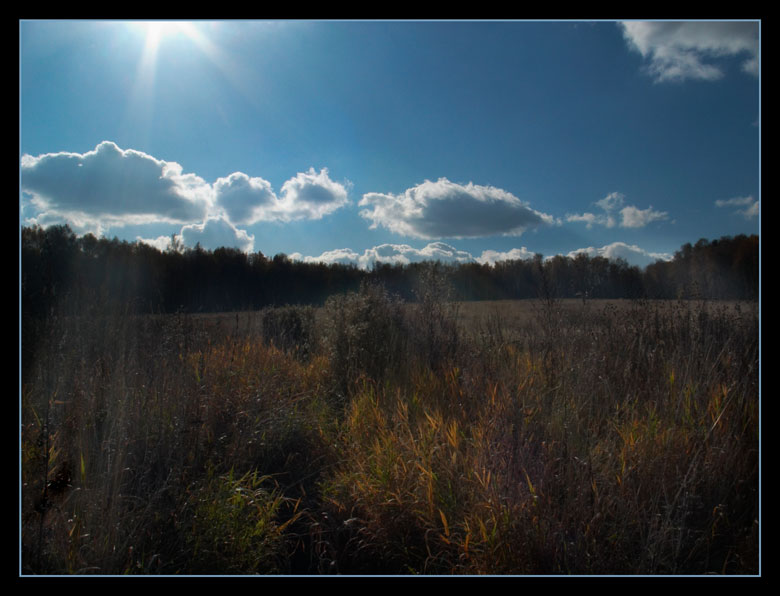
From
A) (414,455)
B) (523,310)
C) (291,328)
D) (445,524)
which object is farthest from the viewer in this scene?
(291,328)

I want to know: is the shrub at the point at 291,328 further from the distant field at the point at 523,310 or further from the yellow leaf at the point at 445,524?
the yellow leaf at the point at 445,524

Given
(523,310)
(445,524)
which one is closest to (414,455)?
(445,524)

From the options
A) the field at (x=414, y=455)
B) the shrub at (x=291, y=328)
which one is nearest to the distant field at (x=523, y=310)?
the field at (x=414, y=455)

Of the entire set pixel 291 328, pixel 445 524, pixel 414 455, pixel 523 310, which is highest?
pixel 523 310

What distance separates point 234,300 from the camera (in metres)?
5.96

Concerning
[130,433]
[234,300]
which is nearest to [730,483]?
[130,433]

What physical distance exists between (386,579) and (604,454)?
1850 mm

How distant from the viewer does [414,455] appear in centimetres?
286

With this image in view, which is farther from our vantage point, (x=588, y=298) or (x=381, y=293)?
(x=381, y=293)

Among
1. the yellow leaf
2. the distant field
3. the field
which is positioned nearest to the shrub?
the distant field

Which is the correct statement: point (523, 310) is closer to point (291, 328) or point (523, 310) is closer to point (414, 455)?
point (414, 455)

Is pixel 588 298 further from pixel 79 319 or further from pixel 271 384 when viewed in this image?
pixel 79 319

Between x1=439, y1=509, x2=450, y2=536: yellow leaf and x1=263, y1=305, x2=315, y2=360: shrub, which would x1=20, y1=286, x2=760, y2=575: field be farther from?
x1=263, y1=305, x2=315, y2=360: shrub
